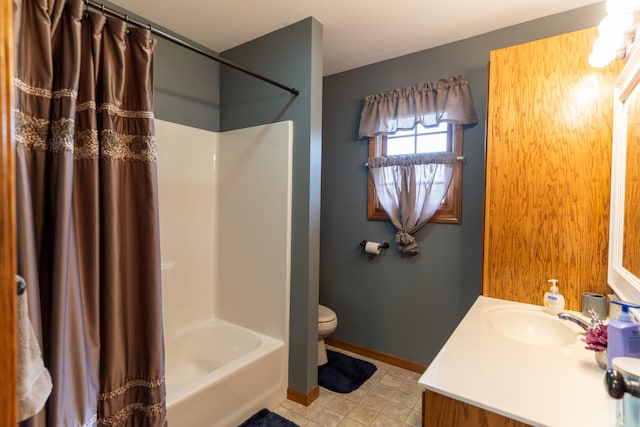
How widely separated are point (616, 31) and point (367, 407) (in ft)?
7.56

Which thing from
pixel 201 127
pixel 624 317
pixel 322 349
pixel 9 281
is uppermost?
pixel 201 127

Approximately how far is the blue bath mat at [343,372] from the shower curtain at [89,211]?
4.26 feet

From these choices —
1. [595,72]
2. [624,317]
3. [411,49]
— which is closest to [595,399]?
[624,317]

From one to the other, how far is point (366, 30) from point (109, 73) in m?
1.63

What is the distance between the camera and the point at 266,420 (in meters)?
1.79

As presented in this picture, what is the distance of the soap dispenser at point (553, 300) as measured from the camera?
1458 mm

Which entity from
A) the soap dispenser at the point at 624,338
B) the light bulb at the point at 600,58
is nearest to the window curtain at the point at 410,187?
the light bulb at the point at 600,58

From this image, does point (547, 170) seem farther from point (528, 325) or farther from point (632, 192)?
point (528, 325)

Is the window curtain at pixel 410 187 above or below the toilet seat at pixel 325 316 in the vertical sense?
above

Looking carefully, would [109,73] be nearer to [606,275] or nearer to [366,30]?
[366,30]

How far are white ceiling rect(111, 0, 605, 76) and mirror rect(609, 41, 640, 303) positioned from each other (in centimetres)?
89

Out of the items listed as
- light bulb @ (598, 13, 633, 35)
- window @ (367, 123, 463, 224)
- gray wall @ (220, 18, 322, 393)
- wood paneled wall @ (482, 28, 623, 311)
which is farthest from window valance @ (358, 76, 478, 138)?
light bulb @ (598, 13, 633, 35)

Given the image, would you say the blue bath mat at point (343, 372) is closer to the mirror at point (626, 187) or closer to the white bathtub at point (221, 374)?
the white bathtub at point (221, 374)

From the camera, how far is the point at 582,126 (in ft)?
4.88
